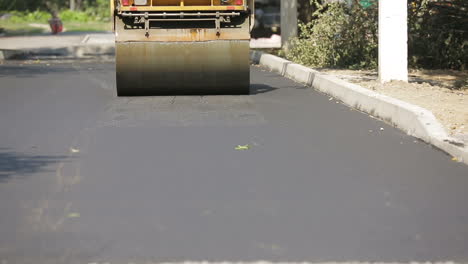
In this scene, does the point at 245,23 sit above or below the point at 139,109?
above

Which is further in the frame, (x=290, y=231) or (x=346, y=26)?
(x=346, y=26)

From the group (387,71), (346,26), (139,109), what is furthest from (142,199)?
(346,26)

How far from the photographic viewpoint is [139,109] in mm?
14602

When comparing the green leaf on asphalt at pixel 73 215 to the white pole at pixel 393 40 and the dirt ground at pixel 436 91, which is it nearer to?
the dirt ground at pixel 436 91

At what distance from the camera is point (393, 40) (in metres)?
17.0

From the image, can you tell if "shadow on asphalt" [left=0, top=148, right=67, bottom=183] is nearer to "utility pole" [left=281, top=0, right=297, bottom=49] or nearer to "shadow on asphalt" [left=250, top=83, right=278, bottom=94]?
"shadow on asphalt" [left=250, top=83, right=278, bottom=94]

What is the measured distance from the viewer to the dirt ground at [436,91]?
12.5 metres

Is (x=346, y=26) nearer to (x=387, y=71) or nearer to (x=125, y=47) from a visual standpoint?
(x=387, y=71)

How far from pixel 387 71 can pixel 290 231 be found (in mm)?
10444

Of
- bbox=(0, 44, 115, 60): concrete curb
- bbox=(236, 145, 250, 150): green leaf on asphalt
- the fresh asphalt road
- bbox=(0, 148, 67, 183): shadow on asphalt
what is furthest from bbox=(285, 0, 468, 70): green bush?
bbox=(0, 148, 67, 183): shadow on asphalt

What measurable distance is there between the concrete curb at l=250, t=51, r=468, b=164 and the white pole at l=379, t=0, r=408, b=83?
2.80ft

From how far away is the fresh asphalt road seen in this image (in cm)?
667

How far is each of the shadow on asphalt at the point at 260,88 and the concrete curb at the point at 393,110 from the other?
0.78 meters

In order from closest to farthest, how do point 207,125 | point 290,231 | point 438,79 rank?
point 290,231, point 207,125, point 438,79
